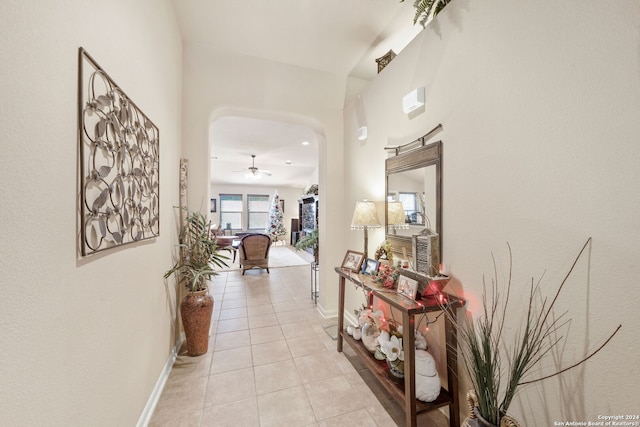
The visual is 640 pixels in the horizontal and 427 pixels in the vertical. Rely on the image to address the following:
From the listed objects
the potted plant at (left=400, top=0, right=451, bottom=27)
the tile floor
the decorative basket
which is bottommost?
the tile floor

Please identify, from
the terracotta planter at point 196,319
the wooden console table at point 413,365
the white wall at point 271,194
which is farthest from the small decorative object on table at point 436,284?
the white wall at point 271,194

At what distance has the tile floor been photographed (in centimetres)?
167

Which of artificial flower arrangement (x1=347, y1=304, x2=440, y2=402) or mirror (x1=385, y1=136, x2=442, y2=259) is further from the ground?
mirror (x1=385, y1=136, x2=442, y2=259)

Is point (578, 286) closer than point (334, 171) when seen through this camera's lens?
Yes

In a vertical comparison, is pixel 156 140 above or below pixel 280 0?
below

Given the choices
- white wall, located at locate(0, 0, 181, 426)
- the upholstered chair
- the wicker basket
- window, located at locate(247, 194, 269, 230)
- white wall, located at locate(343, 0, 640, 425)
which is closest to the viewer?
white wall, located at locate(0, 0, 181, 426)

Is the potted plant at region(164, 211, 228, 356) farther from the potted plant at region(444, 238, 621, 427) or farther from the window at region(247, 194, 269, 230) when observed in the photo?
the window at region(247, 194, 269, 230)

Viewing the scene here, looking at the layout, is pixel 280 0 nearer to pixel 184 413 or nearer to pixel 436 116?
pixel 436 116

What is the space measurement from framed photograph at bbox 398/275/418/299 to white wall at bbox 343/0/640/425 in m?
0.28

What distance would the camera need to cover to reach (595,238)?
99cm

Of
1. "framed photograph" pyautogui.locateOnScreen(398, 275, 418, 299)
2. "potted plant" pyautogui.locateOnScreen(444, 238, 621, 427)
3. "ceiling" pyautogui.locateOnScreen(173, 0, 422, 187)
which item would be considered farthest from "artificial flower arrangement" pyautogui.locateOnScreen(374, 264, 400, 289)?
"ceiling" pyautogui.locateOnScreen(173, 0, 422, 187)

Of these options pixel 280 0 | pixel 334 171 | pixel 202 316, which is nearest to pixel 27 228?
pixel 202 316

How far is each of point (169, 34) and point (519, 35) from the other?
2.62 meters

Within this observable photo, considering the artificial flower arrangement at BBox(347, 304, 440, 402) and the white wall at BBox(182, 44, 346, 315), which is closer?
the artificial flower arrangement at BBox(347, 304, 440, 402)
